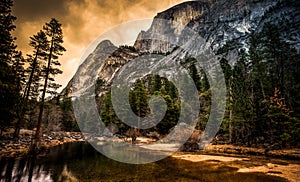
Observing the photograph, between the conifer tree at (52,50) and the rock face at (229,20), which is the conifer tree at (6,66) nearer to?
the conifer tree at (52,50)

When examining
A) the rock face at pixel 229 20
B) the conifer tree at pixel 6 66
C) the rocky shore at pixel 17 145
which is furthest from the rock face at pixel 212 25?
the conifer tree at pixel 6 66

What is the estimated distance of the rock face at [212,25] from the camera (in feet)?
202

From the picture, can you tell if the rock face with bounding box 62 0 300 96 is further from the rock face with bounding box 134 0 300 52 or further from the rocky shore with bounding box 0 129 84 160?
the rocky shore with bounding box 0 129 84 160

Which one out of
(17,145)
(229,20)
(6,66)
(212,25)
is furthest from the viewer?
(212,25)

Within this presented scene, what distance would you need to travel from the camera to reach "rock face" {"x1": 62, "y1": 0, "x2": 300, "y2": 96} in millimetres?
61487

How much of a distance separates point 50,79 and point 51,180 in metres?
13.2

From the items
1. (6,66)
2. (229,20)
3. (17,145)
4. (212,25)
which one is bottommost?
(17,145)

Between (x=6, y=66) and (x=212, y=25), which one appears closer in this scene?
(x=6, y=66)

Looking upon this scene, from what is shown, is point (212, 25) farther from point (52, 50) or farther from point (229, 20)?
point (52, 50)

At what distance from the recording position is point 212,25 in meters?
104

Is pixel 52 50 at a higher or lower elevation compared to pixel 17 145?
higher

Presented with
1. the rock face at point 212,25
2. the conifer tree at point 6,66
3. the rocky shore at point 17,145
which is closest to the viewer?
the conifer tree at point 6,66

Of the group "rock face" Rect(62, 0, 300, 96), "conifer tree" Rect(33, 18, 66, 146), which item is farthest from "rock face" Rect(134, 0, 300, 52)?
"conifer tree" Rect(33, 18, 66, 146)

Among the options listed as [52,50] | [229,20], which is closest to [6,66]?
[52,50]
